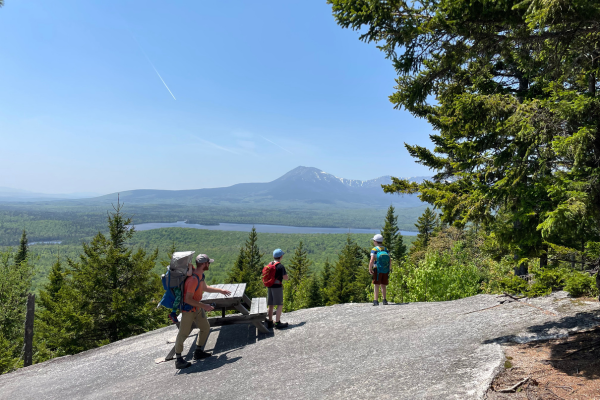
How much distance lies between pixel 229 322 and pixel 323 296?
129 feet

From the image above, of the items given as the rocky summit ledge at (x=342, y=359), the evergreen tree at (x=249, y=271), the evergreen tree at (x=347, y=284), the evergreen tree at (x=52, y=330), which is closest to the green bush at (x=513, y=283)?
the rocky summit ledge at (x=342, y=359)

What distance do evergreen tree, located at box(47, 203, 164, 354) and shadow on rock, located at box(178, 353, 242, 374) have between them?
1356 centimetres

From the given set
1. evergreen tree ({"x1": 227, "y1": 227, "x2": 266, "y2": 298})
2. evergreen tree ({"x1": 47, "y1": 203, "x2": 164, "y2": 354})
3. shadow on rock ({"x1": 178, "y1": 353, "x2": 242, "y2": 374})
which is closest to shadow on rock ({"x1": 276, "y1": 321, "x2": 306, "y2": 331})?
shadow on rock ({"x1": 178, "y1": 353, "x2": 242, "y2": 374})

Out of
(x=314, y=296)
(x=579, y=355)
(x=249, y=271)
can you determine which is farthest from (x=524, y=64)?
(x=314, y=296)

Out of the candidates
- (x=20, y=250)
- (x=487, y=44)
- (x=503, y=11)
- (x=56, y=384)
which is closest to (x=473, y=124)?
(x=487, y=44)

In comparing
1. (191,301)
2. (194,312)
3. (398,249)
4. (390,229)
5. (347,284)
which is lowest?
(347,284)

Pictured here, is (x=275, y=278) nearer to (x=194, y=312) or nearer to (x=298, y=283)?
(x=194, y=312)

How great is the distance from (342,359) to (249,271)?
3594 centimetres

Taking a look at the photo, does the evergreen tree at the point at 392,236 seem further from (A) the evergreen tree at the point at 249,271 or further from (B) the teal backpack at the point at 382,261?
(B) the teal backpack at the point at 382,261

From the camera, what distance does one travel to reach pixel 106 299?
18422mm

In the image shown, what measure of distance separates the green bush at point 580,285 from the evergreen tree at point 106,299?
722 inches

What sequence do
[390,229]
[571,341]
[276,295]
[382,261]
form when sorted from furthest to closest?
1. [390,229]
2. [382,261]
3. [276,295]
4. [571,341]

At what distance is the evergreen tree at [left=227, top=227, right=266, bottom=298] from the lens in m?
37.9

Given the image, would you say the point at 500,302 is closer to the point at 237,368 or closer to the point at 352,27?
the point at 237,368
